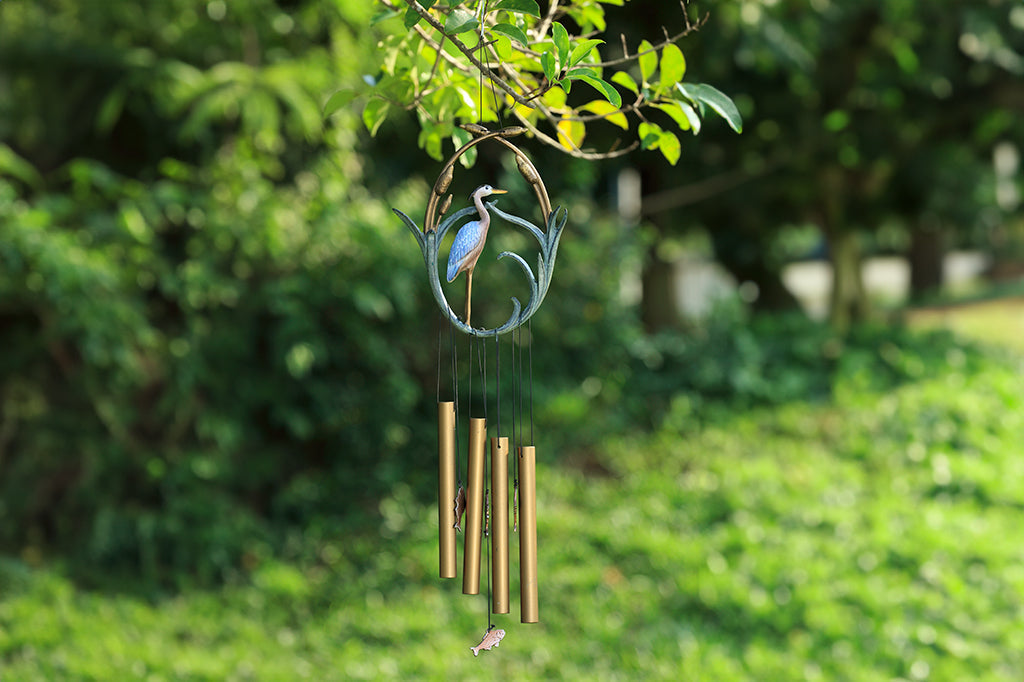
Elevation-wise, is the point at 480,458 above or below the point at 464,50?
below

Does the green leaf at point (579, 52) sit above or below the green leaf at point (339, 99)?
below

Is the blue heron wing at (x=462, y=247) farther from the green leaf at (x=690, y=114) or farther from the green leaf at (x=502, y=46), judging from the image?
the green leaf at (x=690, y=114)

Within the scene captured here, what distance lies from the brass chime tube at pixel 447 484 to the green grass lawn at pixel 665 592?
2120 mm

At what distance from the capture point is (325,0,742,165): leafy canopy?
6.02 ft

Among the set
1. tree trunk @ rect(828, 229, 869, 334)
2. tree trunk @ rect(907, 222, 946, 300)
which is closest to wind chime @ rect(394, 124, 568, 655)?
tree trunk @ rect(828, 229, 869, 334)

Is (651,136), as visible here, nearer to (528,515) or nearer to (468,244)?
(468,244)

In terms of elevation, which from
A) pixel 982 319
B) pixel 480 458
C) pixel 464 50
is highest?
pixel 982 319

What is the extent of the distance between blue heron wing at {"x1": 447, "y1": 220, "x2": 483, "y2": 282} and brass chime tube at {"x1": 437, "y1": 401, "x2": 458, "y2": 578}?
0.29 metres

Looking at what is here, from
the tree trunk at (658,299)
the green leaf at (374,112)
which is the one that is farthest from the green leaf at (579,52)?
the tree trunk at (658,299)

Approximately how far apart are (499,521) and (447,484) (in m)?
0.14

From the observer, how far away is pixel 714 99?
210 centimetres

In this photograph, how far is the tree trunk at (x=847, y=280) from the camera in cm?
809

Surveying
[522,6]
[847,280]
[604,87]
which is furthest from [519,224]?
[847,280]

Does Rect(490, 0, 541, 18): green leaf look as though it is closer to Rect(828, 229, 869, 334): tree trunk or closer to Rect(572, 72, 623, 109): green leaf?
Rect(572, 72, 623, 109): green leaf
